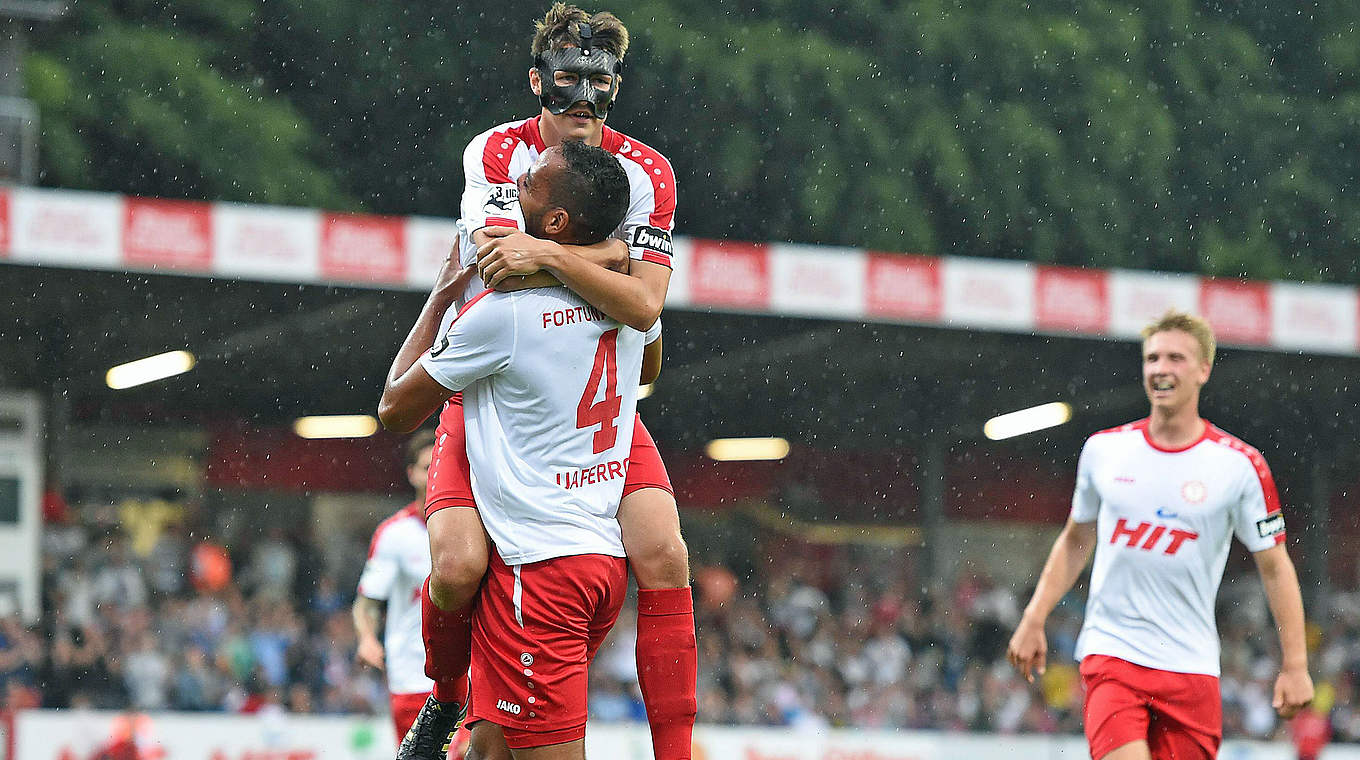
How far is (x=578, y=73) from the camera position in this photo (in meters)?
5.04

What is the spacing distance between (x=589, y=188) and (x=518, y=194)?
23 centimetres

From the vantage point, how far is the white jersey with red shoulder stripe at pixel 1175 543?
659cm

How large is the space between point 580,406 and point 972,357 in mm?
17521

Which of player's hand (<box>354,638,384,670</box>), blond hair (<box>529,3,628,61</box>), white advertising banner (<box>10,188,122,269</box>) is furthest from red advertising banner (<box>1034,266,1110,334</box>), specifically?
blond hair (<box>529,3,628,61</box>)

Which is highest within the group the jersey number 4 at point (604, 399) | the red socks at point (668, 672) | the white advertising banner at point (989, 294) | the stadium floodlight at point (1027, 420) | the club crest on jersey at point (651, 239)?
the white advertising banner at point (989, 294)

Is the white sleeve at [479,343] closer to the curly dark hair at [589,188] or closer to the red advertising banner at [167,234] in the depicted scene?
the curly dark hair at [589,188]

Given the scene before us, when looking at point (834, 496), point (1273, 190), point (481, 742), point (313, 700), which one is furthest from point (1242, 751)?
point (1273, 190)

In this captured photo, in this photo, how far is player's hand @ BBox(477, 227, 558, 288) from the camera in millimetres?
4602

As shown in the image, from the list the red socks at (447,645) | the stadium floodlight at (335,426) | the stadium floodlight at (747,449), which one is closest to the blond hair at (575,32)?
the red socks at (447,645)

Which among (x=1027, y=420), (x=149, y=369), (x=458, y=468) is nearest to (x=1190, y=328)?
(x=458, y=468)

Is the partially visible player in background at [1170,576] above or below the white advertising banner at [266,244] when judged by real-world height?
below

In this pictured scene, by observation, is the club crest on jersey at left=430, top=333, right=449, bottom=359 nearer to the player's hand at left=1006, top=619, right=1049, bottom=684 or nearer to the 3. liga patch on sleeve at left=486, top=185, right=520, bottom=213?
the 3. liga patch on sleeve at left=486, top=185, right=520, bottom=213

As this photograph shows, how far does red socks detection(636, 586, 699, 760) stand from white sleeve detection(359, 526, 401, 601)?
13.9 feet

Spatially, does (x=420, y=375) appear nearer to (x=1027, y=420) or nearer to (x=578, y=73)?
(x=578, y=73)
